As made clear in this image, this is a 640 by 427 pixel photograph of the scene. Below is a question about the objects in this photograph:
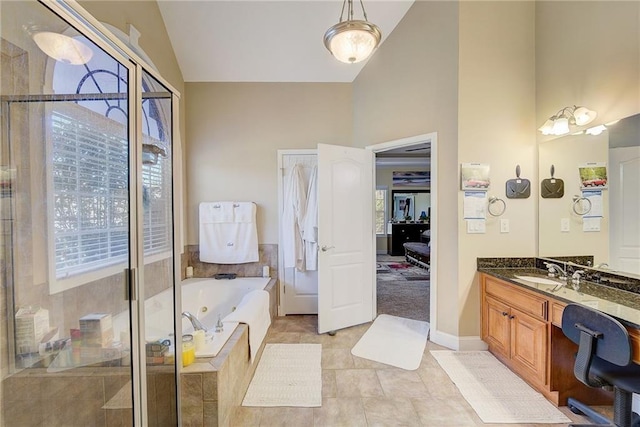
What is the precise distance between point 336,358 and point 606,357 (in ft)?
5.91

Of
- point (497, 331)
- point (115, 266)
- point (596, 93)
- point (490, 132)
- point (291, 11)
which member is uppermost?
point (291, 11)

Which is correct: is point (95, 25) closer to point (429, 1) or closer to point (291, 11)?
point (291, 11)

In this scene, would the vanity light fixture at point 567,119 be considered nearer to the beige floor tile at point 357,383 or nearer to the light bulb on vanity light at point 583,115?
the light bulb on vanity light at point 583,115

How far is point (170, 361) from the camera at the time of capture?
1624 millimetres

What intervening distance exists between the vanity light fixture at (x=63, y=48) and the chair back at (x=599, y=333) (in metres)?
2.87

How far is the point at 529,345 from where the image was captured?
6.81 feet

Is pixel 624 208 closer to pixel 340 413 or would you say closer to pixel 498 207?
pixel 498 207

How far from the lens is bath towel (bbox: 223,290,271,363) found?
2.22 meters

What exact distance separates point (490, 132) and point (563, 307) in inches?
62.7

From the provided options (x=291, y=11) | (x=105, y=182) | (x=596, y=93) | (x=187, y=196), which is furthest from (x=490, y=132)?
(x=187, y=196)

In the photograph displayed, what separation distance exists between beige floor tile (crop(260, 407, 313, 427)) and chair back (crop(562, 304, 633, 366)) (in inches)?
63.4

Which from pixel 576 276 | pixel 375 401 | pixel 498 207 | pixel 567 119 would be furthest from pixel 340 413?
A: pixel 567 119

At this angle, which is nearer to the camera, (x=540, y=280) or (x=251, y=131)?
(x=540, y=280)

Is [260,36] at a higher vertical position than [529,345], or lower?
higher
